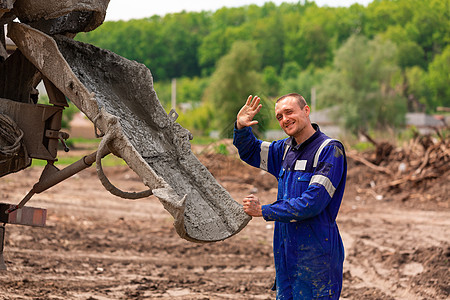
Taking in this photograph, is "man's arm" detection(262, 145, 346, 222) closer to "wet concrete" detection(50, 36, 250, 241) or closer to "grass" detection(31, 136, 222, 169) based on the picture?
"wet concrete" detection(50, 36, 250, 241)

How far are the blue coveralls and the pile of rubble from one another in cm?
1120

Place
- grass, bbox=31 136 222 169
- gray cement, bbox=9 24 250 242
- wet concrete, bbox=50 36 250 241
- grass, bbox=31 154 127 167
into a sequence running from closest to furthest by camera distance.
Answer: gray cement, bbox=9 24 250 242 < wet concrete, bbox=50 36 250 241 < grass, bbox=31 136 222 169 < grass, bbox=31 154 127 167

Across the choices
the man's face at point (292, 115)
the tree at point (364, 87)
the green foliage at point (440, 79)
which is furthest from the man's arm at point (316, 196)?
the green foliage at point (440, 79)

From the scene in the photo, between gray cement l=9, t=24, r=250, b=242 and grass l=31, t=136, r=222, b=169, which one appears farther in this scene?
grass l=31, t=136, r=222, b=169

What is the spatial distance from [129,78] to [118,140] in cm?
79

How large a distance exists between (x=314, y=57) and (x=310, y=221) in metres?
86.5

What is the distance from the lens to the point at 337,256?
12.8 ft

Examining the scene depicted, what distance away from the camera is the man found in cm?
378

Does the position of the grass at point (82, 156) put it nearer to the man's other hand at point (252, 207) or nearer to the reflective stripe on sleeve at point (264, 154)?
the reflective stripe on sleeve at point (264, 154)

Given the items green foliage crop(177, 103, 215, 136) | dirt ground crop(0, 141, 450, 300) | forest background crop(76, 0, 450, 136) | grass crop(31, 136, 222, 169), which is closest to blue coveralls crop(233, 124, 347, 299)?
dirt ground crop(0, 141, 450, 300)

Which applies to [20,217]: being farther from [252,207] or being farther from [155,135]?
[252,207]

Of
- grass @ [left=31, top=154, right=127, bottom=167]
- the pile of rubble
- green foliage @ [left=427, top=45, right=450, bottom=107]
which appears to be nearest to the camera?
the pile of rubble

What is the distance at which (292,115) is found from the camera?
3977 millimetres

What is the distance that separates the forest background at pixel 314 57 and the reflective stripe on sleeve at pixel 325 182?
2554 centimetres
